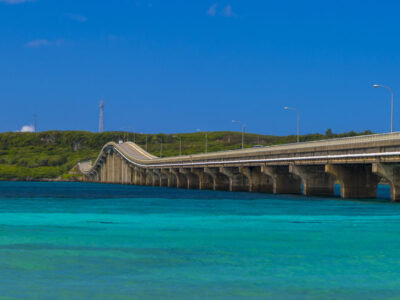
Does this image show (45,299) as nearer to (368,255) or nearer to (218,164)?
(368,255)

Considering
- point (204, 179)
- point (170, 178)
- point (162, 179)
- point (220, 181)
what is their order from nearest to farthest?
1. point (220, 181)
2. point (204, 179)
3. point (170, 178)
4. point (162, 179)

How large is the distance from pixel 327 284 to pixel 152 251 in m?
9.20

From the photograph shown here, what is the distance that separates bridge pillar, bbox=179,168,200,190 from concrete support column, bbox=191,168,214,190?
5.37 meters

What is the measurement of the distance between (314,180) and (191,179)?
63758mm

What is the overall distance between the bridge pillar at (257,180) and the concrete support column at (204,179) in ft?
96.8

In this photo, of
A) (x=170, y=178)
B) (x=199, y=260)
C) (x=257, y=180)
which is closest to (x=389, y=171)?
(x=199, y=260)

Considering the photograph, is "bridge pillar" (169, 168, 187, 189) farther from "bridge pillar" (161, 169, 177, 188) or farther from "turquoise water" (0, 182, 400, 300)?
"turquoise water" (0, 182, 400, 300)

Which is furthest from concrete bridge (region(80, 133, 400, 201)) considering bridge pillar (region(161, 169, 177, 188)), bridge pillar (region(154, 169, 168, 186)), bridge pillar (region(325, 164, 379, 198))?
bridge pillar (region(154, 169, 168, 186))

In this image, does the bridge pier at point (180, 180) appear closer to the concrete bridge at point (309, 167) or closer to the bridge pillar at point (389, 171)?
the concrete bridge at point (309, 167)

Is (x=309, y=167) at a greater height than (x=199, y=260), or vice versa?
(x=309, y=167)

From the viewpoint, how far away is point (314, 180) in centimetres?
8869

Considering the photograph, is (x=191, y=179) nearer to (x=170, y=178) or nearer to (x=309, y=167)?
(x=170, y=178)

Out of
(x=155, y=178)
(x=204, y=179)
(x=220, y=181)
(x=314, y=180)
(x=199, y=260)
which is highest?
(x=155, y=178)

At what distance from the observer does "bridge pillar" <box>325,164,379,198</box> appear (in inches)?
3036
